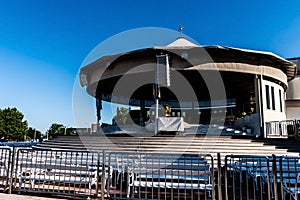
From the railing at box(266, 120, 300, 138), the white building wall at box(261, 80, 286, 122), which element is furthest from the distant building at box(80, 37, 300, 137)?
the railing at box(266, 120, 300, 138)

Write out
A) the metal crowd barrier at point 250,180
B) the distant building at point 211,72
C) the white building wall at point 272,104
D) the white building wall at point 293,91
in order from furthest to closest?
the white building wall at point 293,91 → the white building wall at point 272,104 → the distant building at point 211,72 → the metal crowd barrier at point 250,180

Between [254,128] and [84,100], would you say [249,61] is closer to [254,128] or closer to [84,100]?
[254,128]

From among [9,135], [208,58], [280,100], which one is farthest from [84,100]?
[9,135]

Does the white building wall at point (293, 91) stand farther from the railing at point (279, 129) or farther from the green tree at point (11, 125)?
the green tree at point (11, 125)

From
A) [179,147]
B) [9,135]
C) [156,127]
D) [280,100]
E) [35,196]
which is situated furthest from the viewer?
[9,135]

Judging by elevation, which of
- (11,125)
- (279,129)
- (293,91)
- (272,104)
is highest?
(293,91)

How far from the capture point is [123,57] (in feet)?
49.1

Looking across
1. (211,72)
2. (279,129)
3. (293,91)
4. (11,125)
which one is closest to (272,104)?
(279,129)

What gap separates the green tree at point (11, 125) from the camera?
37594mm

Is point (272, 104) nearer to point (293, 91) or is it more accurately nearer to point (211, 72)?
point (211, 72)

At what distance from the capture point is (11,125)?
38.5m

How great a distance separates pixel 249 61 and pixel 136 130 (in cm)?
826

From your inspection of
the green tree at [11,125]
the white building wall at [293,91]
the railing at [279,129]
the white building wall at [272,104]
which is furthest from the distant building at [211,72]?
the green tree at [11,125]

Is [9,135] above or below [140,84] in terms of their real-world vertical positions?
below
